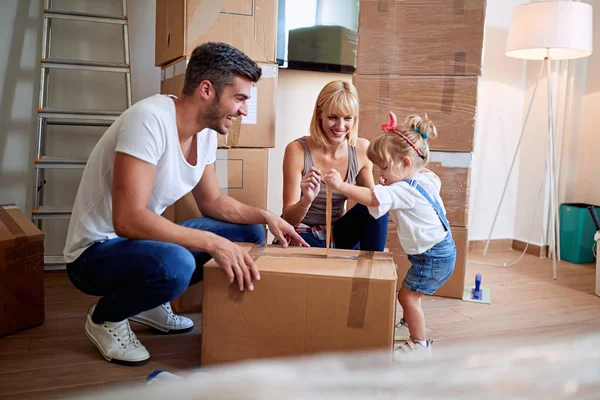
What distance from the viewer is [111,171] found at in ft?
4.91

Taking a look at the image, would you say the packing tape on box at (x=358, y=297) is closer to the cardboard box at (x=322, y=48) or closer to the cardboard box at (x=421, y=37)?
the cardboard box at (x=421, y=37)

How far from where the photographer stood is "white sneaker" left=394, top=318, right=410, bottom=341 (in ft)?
6.03

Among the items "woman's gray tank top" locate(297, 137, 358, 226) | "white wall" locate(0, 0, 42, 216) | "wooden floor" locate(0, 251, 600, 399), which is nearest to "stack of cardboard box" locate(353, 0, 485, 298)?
"wooden floor" locate(0, 251, 600, 399)

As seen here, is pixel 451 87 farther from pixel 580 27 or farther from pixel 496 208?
pixel 496 208

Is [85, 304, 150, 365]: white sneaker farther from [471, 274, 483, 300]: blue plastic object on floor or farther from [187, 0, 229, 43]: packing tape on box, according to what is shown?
[471, 274, 483, 300]: blue plastic object on floor

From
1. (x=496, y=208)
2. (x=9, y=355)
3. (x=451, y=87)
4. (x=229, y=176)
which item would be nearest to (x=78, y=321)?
(x=9, y=355)

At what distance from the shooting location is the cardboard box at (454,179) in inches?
89.7

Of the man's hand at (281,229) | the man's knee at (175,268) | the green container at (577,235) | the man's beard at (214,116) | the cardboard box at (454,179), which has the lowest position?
the green container at (577,235)

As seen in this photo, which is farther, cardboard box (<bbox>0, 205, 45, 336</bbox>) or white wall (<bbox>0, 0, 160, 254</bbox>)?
white wall (<bbox>0, 0, 160, 254</bbox>)

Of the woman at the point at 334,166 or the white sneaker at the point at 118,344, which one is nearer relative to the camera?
the white sneaker at the point at 118,344

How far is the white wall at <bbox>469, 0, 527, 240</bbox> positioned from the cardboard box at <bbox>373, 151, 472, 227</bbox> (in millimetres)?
1046

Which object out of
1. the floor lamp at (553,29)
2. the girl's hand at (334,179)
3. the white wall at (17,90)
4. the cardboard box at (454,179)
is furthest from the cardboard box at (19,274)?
the floor lamp at (553,29)

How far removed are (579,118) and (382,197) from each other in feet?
7.52

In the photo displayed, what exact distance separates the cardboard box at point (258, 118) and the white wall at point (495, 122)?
1692mm
